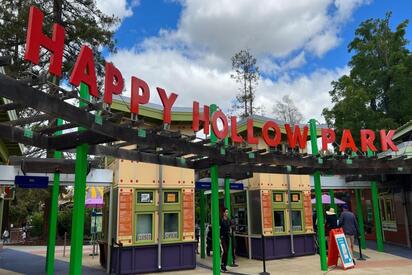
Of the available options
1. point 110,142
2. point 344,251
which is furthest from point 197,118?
point 344,251

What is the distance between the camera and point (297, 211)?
567 inches

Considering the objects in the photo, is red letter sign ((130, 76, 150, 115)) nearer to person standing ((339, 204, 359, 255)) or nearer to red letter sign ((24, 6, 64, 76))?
red letter sign ((24, 6, 64, 76))

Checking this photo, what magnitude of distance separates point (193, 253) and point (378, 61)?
2343cm

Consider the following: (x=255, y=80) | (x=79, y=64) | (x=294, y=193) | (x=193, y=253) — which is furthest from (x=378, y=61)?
(x=79, y=64)

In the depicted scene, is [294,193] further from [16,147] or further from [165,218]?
[16,147]

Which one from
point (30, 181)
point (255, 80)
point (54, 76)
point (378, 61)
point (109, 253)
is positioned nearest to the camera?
point (54, 76)

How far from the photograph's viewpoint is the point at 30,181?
1026 cm

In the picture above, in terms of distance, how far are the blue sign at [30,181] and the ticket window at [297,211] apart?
28.2ft

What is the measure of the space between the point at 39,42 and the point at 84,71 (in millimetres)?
884

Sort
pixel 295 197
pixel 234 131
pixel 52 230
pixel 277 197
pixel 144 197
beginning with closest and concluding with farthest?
pixel 52 230 → pixel 234 131 → pixel 144 197 → pixel 277 197 → pixel 295 197

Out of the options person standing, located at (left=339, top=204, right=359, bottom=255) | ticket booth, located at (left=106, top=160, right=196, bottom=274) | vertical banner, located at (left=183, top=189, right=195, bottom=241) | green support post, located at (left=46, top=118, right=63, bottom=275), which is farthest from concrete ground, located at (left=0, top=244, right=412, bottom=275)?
green support post, located at (left=46, top=118, right=63, bottom=275)

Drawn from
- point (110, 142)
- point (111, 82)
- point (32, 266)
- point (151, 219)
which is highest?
point (111, 82)

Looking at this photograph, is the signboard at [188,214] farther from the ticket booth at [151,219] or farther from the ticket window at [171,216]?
the ticket window at [171,216]

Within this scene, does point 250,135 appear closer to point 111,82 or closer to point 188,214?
point 188,214
